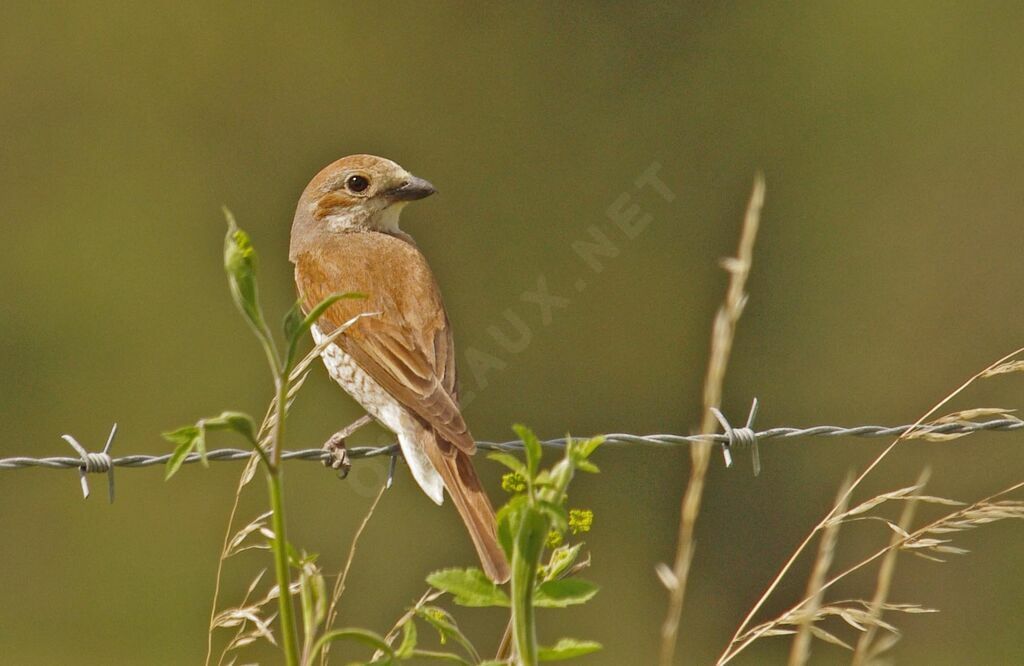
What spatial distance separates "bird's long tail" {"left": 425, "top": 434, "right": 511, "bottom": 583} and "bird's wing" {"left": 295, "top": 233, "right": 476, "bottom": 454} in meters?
0.06

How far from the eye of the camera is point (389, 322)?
17.4 ft

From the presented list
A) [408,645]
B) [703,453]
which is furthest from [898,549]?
[408,645]

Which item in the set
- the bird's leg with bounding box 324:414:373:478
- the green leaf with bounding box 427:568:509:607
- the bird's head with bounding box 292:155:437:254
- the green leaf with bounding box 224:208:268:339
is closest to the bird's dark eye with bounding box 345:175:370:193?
the bird's head with bounding box 292:155:437:254

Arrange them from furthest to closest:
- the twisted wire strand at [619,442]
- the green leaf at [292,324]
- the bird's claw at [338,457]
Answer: the bird's claw at [338,457] → the twisted wire strand at [619,442] → the green leaf at [292,324]

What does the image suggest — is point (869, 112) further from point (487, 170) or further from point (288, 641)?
point (288, 641)

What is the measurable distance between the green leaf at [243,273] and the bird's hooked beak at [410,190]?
371 centimetres

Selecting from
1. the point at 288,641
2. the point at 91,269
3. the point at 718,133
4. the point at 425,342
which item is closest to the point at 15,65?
the point at 91,269

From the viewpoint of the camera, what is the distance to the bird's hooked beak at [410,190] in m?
6.09

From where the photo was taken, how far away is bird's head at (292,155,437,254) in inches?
241

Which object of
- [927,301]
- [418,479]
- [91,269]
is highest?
[91,269]

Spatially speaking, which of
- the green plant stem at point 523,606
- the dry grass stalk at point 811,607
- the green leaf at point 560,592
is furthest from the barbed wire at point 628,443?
the green plant stem at point 523,606

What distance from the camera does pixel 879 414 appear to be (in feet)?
55.3

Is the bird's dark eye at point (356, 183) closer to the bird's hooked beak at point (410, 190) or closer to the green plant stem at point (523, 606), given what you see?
the bird's hooked beak at point (410, 190)

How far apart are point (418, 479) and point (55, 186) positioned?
15033mm
